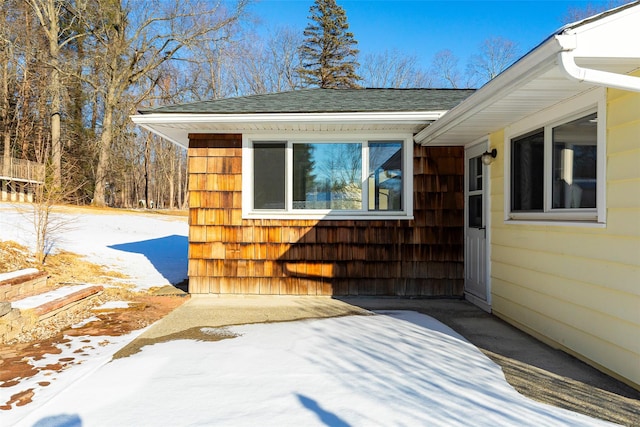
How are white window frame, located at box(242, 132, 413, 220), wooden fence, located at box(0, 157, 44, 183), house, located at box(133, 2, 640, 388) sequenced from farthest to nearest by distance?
wooden fence, located at box(0, 157, 44, 183) < white window frame, located at box(242, 132, 413, 220) < house, located at box(133, 2, 640, 388)

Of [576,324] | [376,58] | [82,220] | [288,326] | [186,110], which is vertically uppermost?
[376,58]

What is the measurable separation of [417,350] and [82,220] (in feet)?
35.0

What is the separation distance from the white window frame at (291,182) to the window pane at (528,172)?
1364 mm

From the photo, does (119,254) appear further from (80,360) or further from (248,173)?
(80,360)

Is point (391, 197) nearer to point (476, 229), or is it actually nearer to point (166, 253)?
point (476, 229)

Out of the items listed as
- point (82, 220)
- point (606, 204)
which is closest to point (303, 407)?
point (606, 204)

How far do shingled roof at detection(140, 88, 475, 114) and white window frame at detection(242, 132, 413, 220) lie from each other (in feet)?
1.30

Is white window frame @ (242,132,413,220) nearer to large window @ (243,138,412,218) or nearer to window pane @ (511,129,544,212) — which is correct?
large window @ (243,138,412,218)

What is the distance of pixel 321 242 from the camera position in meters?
5.16

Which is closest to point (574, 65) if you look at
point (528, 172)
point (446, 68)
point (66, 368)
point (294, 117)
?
point (528, 172)

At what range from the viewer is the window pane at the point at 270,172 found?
5.18m

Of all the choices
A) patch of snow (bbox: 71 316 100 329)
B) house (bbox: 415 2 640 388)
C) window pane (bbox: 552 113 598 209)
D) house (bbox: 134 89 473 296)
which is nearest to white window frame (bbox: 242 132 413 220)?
house (bbox: 134 89 473 296)

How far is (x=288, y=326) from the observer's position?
3809 mm

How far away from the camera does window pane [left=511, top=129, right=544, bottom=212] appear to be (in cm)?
358
